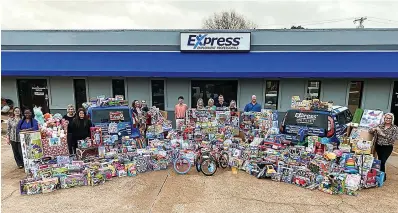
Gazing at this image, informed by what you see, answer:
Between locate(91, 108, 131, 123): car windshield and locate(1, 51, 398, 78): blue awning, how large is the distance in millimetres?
3765

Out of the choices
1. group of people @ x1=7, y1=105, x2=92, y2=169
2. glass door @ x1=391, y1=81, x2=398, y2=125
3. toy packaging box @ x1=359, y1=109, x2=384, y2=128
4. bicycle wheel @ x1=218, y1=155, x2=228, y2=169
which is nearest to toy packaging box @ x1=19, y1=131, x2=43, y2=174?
group of people @ x1=7, y1=105, x2=92, y2=169

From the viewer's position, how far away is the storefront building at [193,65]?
11.3 m

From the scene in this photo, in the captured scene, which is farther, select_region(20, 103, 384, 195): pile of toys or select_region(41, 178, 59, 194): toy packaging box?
select_region(20, 103, 384, 195): pile of toys

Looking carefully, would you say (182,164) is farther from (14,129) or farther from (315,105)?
(14,129)

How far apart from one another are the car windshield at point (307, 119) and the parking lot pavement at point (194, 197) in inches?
77.5

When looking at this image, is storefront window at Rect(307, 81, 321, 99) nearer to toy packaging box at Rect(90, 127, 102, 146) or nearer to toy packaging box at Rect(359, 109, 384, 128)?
toy packaging box at Rect(359, 109, 384, 128)

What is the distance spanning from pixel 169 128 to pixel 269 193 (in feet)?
13.9

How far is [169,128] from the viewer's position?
8.59 meters

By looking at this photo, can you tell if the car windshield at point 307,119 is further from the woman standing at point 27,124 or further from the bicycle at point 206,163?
the woman standing at point 27,124

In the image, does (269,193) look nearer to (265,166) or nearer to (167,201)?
(265,166)

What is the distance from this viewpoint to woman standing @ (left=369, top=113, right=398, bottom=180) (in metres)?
5.73

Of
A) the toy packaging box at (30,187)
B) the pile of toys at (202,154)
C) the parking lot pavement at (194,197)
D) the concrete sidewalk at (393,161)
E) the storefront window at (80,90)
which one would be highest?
the storefront window at (80,90)

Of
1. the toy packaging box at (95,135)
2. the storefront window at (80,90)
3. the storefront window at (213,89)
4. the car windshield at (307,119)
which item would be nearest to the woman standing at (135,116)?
the toy packaging box at (95,135)

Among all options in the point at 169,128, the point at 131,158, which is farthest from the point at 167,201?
the point at 169,128
